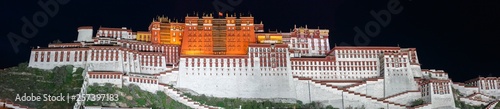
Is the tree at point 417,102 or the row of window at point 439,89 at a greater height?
the row of window at point 439,89

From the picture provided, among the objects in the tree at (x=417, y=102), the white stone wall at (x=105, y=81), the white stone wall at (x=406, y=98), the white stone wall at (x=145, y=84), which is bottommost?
the tree at (x=417, y=102)

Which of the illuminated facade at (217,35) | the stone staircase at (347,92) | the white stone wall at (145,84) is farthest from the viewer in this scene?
the illuminated facade at (217,35)

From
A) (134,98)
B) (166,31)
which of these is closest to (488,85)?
(166,31)

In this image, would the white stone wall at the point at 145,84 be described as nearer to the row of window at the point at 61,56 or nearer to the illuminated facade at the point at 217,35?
the row of window at the point at 61,56

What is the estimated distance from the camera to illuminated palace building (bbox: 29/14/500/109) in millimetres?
78188

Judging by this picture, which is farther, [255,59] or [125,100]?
[255,59]

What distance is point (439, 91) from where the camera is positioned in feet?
262

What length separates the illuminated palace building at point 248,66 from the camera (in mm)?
78188

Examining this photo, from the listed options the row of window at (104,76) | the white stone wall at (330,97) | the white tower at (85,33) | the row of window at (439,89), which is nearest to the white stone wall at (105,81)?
the row of window at (104,76)

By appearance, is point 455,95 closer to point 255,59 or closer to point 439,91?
point 439,91

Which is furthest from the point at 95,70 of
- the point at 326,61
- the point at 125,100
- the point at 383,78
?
the point at 383,78

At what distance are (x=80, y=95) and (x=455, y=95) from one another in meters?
45.4

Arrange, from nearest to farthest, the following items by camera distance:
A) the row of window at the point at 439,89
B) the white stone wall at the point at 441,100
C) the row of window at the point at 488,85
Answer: the white stone wall at the point at 441,100 < the row of window at the point at 439,89 < the row of window at the point at 488,85

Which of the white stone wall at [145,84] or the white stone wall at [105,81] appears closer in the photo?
the white stone wall at [105,81]
